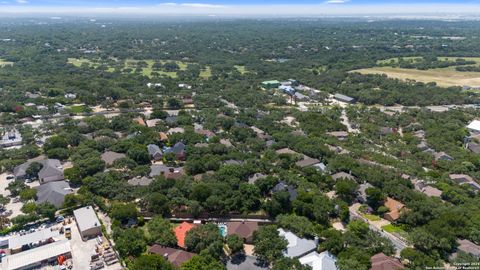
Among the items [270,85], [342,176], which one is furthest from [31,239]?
[270,85]

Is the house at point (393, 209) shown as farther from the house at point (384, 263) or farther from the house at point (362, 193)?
the house at point (384, 263)

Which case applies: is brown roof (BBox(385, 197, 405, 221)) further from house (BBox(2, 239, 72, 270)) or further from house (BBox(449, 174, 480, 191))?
house (BBox(2, 239, 72, 270))

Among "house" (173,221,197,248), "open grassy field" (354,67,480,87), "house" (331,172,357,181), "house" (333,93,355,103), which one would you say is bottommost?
"house" (173,221,197,248)

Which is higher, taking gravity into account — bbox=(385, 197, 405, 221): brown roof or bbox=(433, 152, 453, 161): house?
bbox=(433, 152, 453, 161): house

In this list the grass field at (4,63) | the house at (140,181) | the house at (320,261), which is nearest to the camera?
the house at (320,261)

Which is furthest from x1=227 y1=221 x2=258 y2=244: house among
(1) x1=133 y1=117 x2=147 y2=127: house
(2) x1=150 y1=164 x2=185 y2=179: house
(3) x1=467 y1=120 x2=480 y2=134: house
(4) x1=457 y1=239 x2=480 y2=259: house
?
(3) x1=467 y1=120 x2=480 y2=134: house

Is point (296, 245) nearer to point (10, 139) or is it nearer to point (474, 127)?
point (474, 127)

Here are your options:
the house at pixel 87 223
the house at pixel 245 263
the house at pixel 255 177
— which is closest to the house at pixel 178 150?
the house at pixel 255 177
